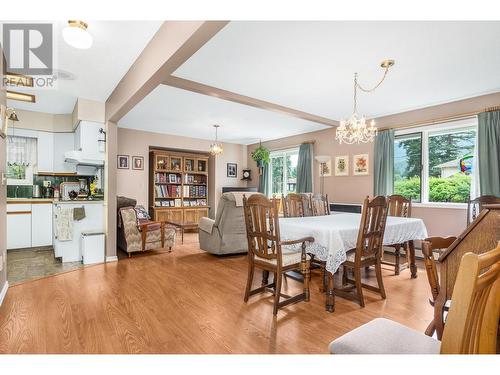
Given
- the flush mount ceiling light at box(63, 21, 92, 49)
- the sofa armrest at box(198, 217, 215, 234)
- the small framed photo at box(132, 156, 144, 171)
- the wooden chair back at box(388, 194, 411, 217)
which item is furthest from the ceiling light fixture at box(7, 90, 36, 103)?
the wooden chair back at box(388, 194, 411, 217)

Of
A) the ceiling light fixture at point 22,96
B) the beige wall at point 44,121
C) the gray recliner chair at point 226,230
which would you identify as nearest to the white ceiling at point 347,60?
the ceiling light fixture at point 22,96

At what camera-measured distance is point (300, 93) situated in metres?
3.88

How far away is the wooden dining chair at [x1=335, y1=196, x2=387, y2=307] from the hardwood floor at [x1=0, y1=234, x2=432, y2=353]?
152mm

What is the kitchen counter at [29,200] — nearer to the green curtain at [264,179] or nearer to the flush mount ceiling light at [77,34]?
the flush mount ceiling light at [77,34]

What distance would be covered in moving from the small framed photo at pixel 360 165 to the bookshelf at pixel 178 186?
3758mm

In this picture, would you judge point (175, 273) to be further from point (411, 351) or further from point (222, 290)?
point (411, 351)

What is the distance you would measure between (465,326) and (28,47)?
371 cm

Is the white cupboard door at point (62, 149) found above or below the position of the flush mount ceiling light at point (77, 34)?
below

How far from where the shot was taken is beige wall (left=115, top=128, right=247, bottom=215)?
6.10m

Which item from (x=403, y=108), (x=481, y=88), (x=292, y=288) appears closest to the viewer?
(x=292, y=288)

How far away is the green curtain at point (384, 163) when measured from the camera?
4727 millimetres

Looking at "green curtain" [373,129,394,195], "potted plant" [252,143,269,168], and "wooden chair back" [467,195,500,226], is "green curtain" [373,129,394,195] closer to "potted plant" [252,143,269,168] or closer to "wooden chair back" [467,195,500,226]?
"wooden chair back" [467,195,500,226]
